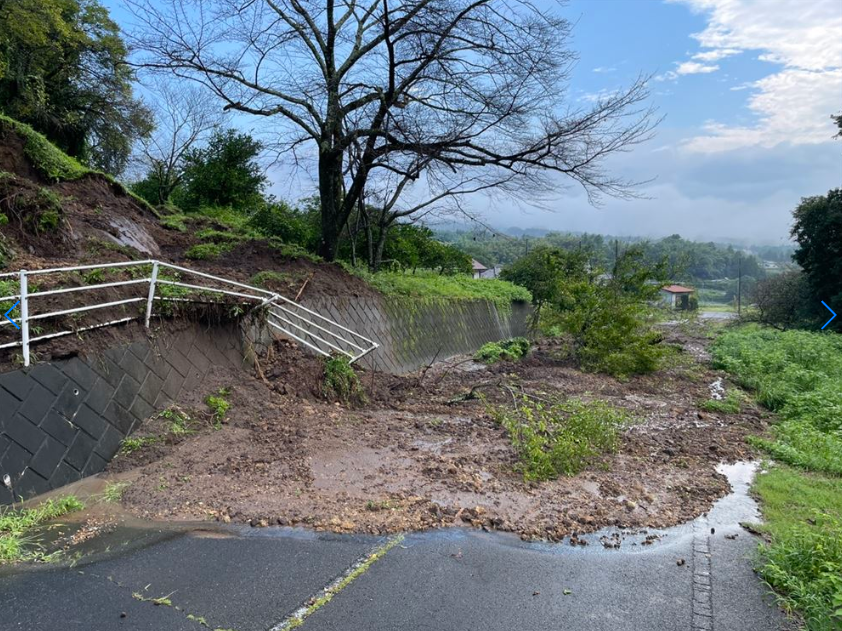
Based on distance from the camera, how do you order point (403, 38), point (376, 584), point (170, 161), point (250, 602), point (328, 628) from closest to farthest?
point (328, 628), point (250, 602), point (376, 584), point (403, 38), point (170, 161)

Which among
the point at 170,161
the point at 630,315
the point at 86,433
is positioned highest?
the point at 170,161

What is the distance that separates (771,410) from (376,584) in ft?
31.1

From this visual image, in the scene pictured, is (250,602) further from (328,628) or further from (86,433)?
(86,433)

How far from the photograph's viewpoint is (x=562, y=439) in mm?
6223

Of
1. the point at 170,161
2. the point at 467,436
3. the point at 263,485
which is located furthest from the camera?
the point at 170,161

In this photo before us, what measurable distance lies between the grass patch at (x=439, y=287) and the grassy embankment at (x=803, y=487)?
854cm

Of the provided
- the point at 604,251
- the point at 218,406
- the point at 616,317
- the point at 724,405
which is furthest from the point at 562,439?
the point at 604,251

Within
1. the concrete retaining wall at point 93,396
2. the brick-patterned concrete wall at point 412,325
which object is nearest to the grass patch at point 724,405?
the brick-patterned concrete wall at point 412,325

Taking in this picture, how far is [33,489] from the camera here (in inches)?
187

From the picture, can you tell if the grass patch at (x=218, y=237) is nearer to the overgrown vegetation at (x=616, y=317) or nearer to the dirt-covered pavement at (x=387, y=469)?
the dirt-covered pavement at (x=387, y=469)

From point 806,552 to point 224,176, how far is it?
818 inches

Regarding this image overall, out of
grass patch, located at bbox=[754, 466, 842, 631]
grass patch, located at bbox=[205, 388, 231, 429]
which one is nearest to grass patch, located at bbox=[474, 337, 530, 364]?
grass patch, located at bbox=[205, 388, 231, 429]

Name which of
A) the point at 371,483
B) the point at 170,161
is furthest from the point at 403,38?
the point at 170,161

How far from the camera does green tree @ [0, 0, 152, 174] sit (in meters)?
17.8
